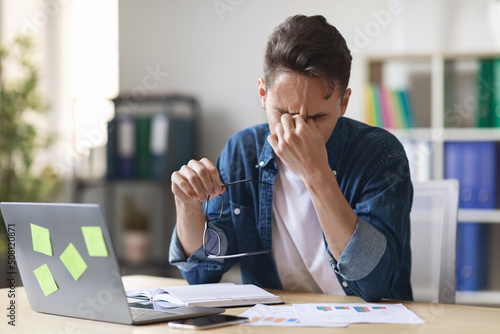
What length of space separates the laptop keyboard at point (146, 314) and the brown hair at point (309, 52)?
0.55 meters

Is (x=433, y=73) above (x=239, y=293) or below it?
above

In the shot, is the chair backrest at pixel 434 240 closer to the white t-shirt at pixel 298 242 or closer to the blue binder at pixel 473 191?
the white t-shirt at pixel 298 242

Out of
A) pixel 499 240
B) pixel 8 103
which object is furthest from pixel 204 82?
pixel 499 240

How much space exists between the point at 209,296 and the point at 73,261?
0.29 metres

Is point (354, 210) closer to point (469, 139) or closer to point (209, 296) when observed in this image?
point (209, 296)

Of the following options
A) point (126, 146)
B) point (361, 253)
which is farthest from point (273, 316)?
point (126, 146)

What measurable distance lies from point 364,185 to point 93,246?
Result: 2.18 ft

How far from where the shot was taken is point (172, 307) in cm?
114

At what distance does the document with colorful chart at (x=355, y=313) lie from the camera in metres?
1.05

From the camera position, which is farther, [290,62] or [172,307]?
[290,62]

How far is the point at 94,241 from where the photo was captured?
98 cm

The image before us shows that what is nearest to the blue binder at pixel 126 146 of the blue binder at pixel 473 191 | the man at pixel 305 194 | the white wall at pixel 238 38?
the white wall at pixel 238 38

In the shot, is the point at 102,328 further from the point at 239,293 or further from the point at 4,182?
the point at 4,182

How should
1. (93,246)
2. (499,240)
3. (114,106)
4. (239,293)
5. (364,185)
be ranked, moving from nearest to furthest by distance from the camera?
(93,246) < (239,293) < (364,185) < (499,240) < (114,106)
